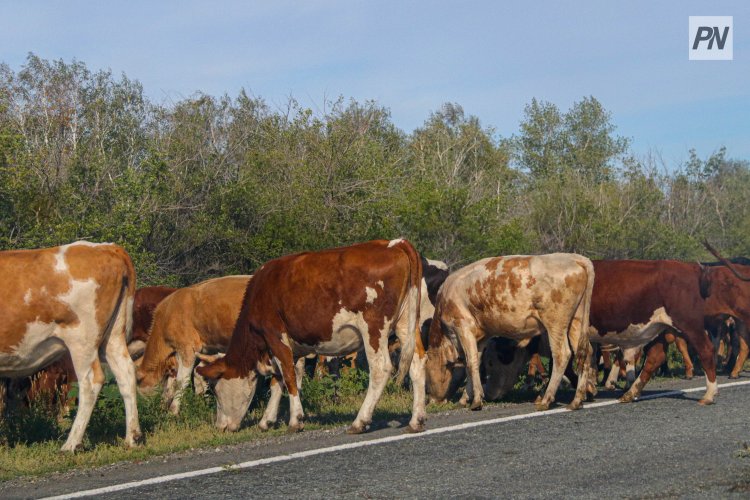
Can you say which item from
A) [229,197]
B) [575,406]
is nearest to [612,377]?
[575,406]

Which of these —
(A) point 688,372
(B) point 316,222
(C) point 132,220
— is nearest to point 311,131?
(B) point 316,222

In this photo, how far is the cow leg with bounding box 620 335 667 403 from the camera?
1256 centimetres

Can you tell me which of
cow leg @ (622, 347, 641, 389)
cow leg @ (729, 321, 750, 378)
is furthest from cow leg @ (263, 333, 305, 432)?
cow leg @ (729, 321, 750, 378)

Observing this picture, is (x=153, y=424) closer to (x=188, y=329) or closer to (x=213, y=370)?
(x=213, y=370)

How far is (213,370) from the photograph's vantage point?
37.2ft

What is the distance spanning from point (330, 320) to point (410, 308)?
0.94 meters

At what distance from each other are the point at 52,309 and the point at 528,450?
16.7ft

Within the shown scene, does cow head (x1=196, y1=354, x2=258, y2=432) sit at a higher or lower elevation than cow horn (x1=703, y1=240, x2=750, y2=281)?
lower

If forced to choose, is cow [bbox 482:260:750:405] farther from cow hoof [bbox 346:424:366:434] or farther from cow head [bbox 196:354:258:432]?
cow head [bbox 196:354:258:432]

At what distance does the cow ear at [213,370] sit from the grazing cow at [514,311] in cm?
360

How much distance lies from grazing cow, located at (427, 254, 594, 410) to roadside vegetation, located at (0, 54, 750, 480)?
43.3 inches

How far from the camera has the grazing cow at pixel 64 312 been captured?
9492mm

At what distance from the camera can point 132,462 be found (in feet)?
29.0

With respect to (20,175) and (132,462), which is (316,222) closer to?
(20,175)
